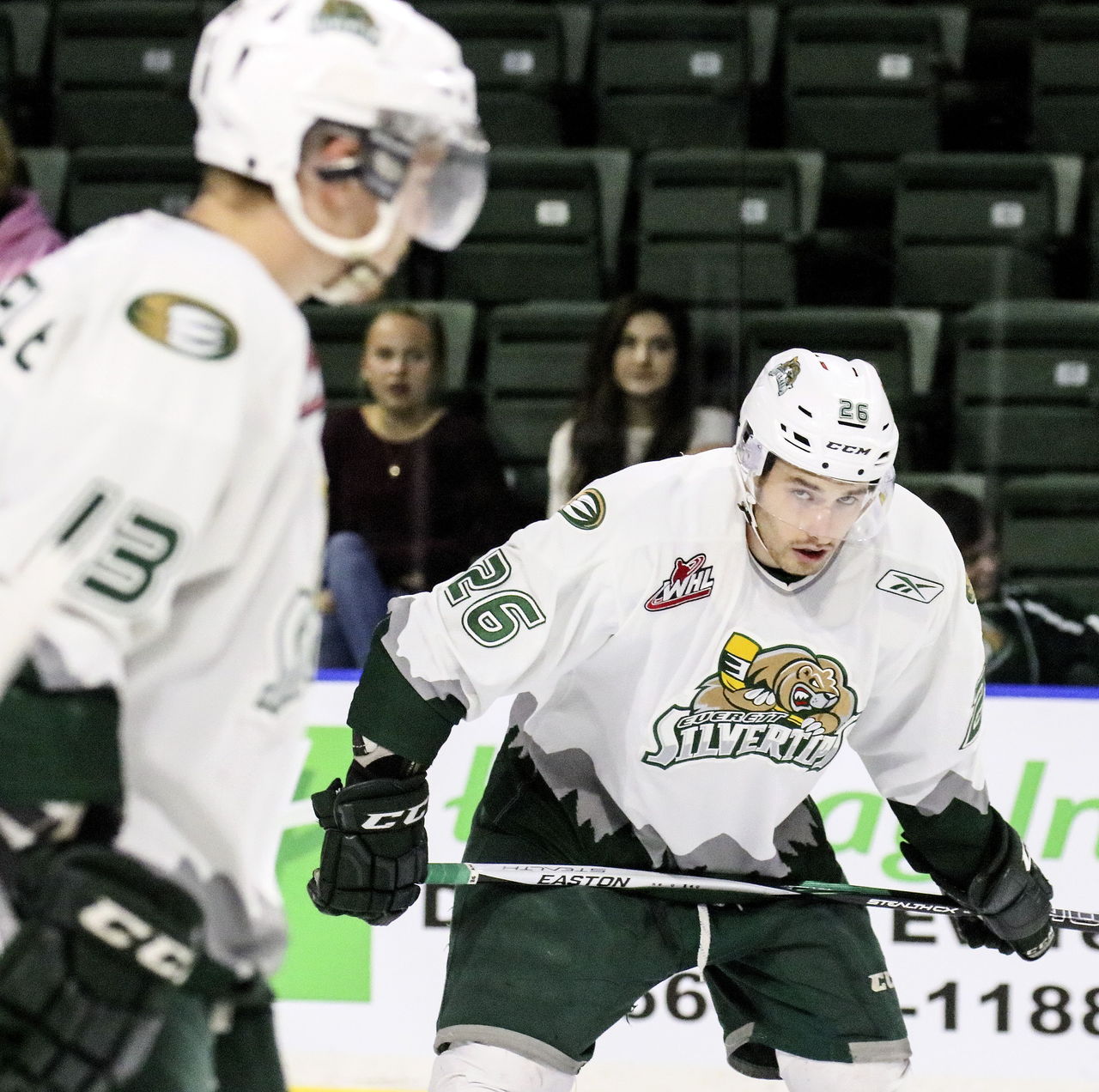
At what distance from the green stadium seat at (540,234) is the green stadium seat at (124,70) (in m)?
0.72

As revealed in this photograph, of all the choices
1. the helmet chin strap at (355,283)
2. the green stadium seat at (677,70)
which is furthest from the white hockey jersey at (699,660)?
the green stadium seat at (677,70)

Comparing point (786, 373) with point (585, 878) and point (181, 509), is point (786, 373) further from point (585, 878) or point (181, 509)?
point (181, 509)

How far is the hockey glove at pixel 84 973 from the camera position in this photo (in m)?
1.14

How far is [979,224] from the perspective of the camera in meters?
4.25

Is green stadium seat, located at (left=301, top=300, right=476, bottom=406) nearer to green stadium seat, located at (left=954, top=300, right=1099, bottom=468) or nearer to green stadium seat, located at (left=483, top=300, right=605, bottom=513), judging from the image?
green stadium seat, located at (left=483, top=300, right=605, bottom=513)

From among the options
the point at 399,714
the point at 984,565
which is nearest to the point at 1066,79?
the point at 984,565

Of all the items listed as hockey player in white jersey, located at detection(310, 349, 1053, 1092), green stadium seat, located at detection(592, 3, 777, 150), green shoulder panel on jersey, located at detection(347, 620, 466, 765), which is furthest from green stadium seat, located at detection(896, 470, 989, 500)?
green shoulder panel on jersey, located at detection(347, 620, 466, 765)

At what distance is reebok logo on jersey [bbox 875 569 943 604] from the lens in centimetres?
239

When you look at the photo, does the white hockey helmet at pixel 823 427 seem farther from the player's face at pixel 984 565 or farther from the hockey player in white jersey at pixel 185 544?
the player's face at pixel 984 565

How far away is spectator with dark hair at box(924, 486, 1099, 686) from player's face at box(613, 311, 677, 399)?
0.57 m

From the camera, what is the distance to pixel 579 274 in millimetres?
4148

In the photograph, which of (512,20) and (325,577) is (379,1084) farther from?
(512,20)

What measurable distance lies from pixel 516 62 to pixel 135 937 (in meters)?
3.66

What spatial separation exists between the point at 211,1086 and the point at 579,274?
3037 millimetres
